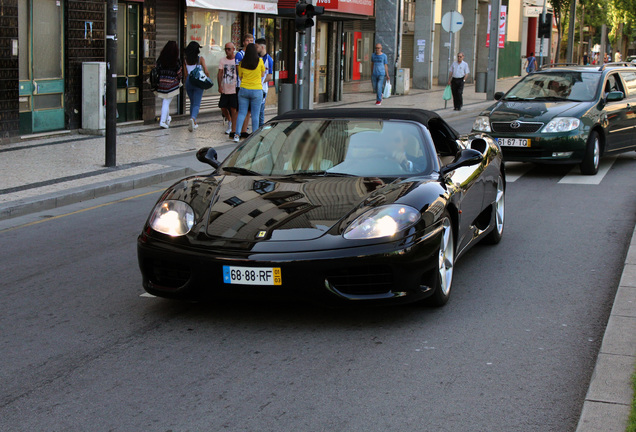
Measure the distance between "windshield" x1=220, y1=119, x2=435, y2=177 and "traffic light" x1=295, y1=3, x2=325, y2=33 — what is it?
11128mm

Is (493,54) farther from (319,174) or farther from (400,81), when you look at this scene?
(319,174)

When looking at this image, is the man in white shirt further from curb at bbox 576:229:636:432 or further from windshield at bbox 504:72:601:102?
curb at bbox 576:229:636:432

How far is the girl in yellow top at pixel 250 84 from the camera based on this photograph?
15.9m

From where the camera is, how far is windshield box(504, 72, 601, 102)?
13703 mm

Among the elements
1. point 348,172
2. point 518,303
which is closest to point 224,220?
point 348,172

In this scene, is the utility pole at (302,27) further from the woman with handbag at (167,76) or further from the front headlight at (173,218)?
the front headlight at (173,218)

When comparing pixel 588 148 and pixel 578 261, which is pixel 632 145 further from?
pixel 578 261

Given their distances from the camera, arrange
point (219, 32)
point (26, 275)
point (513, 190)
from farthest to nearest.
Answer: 1. point (219, 32)
2. point (513, 190)
3. point (26, 275)

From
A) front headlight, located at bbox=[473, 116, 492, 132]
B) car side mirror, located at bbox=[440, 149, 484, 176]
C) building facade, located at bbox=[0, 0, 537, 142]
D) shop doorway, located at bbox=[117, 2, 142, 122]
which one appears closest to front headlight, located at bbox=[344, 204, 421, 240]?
car side mirror, located at bbox=[440, 149, 484, 176]

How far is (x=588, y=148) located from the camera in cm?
1302

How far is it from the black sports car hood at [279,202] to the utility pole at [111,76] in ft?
22.3

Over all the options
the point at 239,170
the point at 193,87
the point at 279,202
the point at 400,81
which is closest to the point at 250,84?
the point at 193,87

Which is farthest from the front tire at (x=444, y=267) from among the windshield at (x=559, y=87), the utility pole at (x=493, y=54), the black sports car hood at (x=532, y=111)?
the utility pole at (x=493, y=54)

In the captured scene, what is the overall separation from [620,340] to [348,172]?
2223 mm
